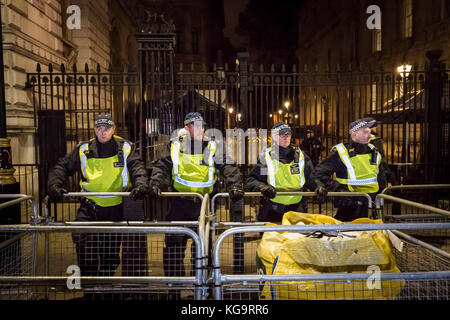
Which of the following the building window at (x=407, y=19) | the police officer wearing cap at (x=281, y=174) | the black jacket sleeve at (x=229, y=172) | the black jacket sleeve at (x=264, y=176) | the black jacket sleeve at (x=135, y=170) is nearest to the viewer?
the black jacket sleeve at (x=135, y=170)

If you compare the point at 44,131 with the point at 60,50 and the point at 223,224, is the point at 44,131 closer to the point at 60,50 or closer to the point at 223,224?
the point at 60,50

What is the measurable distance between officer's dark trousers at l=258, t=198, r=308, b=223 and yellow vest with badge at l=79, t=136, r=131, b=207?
1.82 m

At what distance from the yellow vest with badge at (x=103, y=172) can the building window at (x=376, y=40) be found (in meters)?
21.4

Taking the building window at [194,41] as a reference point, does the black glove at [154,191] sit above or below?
below

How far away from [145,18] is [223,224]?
5.22 metres

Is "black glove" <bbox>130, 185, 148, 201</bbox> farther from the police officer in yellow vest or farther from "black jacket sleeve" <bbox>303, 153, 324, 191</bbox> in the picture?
"black jacket sleeve" <bbox>303, 153, 324, 191</bbox>

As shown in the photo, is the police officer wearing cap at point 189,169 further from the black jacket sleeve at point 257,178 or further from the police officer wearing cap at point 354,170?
the police officer wearing cap at point 354,170

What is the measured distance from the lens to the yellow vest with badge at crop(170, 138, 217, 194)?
4.43 metres

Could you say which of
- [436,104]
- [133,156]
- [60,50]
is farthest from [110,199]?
[60,50]

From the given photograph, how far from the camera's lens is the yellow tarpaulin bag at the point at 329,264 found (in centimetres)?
257

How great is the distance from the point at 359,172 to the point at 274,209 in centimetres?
126

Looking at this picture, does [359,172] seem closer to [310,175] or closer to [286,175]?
[310,175]

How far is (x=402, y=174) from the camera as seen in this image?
813cm

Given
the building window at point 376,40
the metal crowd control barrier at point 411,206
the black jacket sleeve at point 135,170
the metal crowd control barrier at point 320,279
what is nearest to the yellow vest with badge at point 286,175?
the metal crowd control barrier at point 411,206
